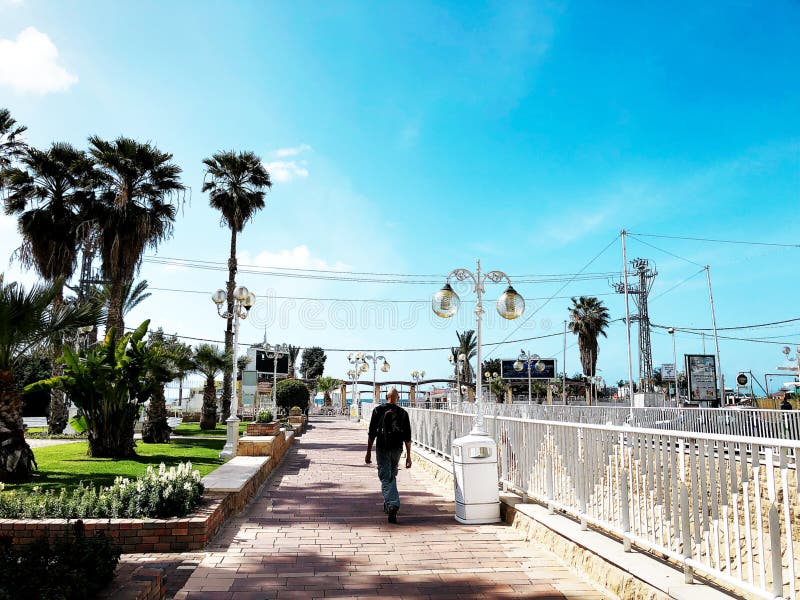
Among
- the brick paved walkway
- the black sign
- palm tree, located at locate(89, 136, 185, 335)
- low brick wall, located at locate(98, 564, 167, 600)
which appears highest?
palm tree, located at locate(89, 136, 185, 335)

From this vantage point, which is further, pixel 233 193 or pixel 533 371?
pixel 533 371

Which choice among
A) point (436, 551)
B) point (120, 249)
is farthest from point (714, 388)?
point (436, 551)

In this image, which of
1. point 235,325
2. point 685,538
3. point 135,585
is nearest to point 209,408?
point 235,325

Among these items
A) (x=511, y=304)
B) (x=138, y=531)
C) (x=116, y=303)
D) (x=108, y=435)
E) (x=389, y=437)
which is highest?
(x=116, y=303)

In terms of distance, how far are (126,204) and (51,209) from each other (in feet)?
15.5

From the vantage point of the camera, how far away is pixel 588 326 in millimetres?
66125

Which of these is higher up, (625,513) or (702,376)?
(702,376)

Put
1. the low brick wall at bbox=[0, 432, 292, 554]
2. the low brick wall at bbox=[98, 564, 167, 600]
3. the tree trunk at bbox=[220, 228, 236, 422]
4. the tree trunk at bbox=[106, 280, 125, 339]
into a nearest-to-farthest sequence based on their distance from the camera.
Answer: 1. the low brick wall at bbox=[98, 564, 167, 600]
2. the low brick wall at bbox=[0, 432, 292, 554]
3. the tree trunk at bbox=[106, 280, 125, 339]
4. the tree trunk at bbox=[220, 228, 236, 422]

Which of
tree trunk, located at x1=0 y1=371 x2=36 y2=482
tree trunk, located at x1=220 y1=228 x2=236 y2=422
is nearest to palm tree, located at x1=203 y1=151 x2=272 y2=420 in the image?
tree trunk, located at x1=220 y1=228 x2=236 y2=422

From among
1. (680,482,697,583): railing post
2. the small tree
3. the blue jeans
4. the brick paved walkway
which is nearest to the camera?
(680,482,697,583): railing post

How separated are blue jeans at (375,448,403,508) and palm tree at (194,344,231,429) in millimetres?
20159

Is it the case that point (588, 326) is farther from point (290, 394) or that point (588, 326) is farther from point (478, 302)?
point (478, 302)

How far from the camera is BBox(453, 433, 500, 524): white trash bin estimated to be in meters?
7.53

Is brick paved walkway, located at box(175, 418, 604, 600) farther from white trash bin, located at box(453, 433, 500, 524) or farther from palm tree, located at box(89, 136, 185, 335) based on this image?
palm tree, located at box(89, 136, 185, 335)
